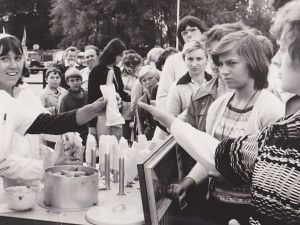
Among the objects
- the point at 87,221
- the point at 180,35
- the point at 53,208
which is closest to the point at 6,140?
the point at 53,208

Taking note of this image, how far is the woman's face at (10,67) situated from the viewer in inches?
110

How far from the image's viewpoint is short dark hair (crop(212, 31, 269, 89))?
2.50 metres

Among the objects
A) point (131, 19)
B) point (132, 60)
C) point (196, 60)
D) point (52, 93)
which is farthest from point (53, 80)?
point (131, 19)

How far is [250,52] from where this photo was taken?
251 cm

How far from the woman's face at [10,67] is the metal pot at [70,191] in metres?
0.79

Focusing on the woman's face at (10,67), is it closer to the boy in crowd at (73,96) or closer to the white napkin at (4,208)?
the white napkin at (4,208)

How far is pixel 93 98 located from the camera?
505 cm

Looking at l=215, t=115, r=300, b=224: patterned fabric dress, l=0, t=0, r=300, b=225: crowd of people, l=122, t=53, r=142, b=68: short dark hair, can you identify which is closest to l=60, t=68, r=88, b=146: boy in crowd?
l=122, t=53, r=142, b=68: short dark hair

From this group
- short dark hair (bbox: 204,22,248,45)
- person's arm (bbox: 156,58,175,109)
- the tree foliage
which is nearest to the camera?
short dark hair (bbox: 204,22,248,45)

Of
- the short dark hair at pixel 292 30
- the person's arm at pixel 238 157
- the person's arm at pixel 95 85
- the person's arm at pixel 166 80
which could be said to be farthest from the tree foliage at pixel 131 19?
the short dark hair at pixel 292 30

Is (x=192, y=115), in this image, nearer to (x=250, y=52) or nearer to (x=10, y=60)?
(x=250, y=52)

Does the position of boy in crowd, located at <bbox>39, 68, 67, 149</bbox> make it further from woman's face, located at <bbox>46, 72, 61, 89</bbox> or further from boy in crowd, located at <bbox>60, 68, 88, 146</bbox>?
boy in crowd, located at <bbox>60, 68, 88, 146</bbox>

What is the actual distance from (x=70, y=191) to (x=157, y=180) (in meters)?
0.49

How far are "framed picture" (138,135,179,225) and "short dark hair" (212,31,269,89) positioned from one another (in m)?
0.62
